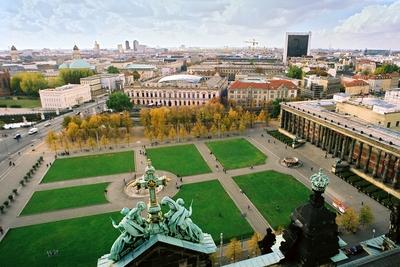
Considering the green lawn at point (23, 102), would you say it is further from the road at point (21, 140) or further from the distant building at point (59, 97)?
the road at point (21, 140)

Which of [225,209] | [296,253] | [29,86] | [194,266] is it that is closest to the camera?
[194,266]

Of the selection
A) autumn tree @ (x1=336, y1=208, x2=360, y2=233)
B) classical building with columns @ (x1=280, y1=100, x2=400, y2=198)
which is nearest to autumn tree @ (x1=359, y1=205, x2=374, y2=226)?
autumn tree @ (x1=336, y1=208, x2=360, y2=233)

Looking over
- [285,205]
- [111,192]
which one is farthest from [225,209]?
[111,192]

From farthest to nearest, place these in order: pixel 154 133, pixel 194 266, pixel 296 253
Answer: pixel 154 133 → pixel 296 253 → pixel 194 266

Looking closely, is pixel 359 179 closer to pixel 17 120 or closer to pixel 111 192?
pixel 111 192

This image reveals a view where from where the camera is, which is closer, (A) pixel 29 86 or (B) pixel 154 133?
(B) pixel 154 133

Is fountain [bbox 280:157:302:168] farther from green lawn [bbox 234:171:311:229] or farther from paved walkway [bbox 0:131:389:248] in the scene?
green lawn [bbox 234:171:311:229]

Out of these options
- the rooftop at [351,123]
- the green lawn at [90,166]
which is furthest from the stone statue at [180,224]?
the rooftop at [351,123]
